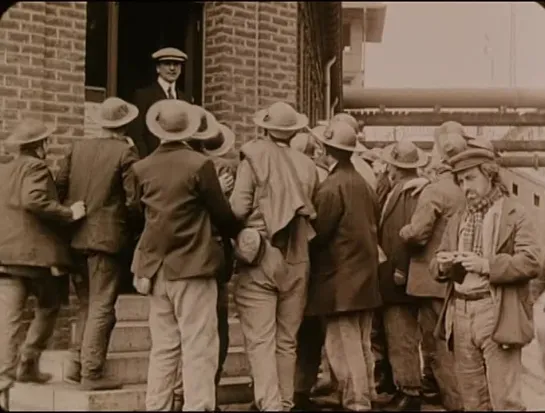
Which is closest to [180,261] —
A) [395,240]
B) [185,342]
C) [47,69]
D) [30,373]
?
[185,342]

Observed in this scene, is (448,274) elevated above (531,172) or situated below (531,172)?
below

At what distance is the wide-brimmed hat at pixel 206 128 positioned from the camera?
20.4 ft

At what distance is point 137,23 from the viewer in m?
7.68

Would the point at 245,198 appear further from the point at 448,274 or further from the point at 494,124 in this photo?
the point at 494,124

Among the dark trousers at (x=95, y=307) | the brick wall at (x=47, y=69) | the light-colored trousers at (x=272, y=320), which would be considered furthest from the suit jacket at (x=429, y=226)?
the brick wall at (x=47, y=69)

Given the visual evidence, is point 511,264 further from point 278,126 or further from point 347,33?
point 347,33

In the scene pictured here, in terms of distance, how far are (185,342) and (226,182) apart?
1.00 metres

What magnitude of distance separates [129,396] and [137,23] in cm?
274

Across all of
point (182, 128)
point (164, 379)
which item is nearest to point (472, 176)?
point (182, 128)

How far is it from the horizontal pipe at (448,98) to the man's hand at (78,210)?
2204 mm

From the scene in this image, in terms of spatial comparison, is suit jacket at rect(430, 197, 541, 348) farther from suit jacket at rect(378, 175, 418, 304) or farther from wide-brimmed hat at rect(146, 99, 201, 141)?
wide-brimmed hat at rect(146, 99, 201, 141)

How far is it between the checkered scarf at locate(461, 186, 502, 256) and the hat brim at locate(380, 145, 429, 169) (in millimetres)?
1017

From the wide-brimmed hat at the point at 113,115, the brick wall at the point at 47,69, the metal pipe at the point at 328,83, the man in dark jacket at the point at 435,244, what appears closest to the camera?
the wide-brimmed hat at the point at 113,115

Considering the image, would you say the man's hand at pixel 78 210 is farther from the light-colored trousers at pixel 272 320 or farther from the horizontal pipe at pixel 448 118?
the horizontal pipe at pixel 448 118
